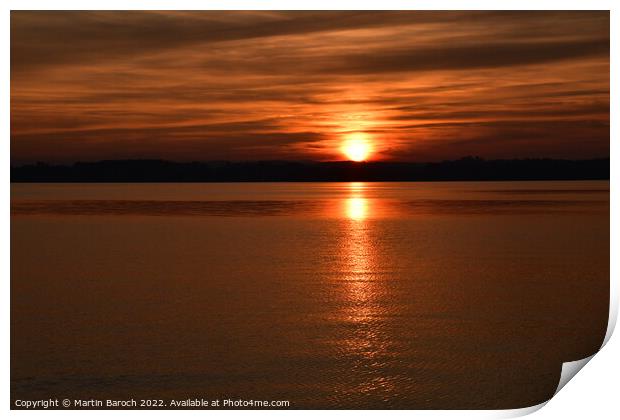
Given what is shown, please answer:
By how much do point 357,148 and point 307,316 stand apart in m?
6.48

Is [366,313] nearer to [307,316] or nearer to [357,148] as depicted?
[307,316]

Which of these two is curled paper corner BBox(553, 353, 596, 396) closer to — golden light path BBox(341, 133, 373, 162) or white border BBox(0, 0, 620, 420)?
white border BBox(0, 0, 620, 420)

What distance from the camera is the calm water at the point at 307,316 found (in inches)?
182

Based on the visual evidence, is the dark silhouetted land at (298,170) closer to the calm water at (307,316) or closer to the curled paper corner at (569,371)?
the calm water at (307,316)

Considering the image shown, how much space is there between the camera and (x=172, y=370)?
4.82m

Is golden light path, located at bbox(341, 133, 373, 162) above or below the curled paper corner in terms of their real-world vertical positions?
below

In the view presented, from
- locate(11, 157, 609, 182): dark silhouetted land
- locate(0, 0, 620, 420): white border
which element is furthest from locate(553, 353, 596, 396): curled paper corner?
locate(11, 157, 609, 182): dark silhouetted land

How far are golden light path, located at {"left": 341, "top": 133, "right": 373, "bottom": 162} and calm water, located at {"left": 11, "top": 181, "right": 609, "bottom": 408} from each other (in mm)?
1523

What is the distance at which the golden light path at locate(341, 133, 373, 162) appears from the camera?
39.2ft

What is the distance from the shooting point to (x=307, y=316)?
5844 mm

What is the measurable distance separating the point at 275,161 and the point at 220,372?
879 cm

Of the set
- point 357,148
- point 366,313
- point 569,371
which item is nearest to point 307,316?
point 366,313
